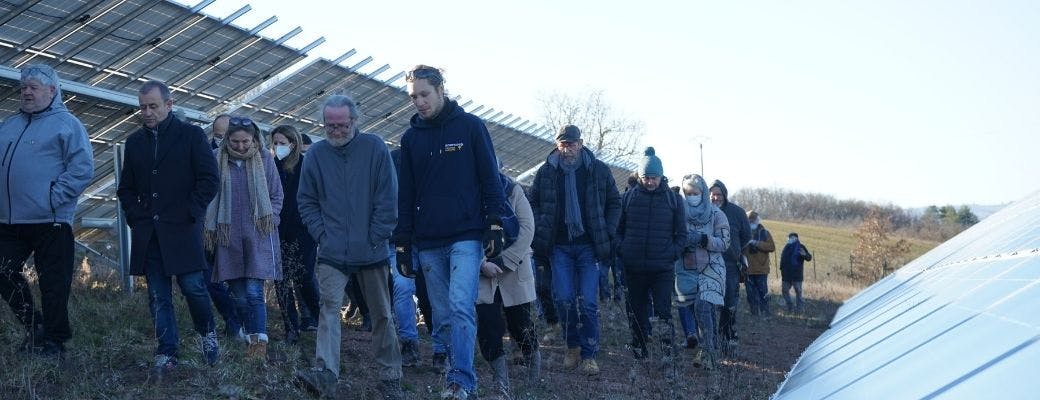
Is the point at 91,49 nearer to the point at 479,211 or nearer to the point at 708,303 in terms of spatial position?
the point at 708,303

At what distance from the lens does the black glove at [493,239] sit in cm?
573

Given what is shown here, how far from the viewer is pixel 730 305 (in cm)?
1052

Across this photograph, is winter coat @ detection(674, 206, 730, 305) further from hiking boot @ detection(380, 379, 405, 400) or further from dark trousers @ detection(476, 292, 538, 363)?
hiking boot @ detection(380, 379, 405, 400)

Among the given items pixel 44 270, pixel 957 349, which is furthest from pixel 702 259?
pixel 957 349

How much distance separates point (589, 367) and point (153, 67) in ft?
32.9

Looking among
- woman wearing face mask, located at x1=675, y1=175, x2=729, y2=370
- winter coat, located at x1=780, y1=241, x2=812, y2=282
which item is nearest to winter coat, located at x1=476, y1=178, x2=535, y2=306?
woman wearing face mask, located at x1=675, y1=175, x2=729, y2=370

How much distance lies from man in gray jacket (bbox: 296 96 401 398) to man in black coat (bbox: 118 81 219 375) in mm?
704

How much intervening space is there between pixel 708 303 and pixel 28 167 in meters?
5.15

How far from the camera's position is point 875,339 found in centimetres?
600

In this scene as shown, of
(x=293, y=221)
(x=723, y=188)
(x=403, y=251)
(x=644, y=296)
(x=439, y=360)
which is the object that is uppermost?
(x=723, y=188)

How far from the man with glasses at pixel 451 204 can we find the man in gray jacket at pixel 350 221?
12 cm

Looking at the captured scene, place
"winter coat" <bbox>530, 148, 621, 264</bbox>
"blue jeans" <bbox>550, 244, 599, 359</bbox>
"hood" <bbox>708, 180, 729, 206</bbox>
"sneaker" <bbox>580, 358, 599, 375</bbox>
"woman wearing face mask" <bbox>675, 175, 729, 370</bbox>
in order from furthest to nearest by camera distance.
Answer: "hood" <bbox>708, 180, 729, 206</bbox>, "woman wearing face mask" <bbox>675, 175, 729, 370</bbox>, "winter coat" <bbox>530, 148, 621, 264</bbox>, "blue jeans" <bbox>550, 244, 599, 359</bbox>, "sneaker" <bbox>580, 358, 599, 375</bbox>

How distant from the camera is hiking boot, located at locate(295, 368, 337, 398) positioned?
5.48m

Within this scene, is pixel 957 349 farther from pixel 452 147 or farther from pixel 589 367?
pixel 589 367
